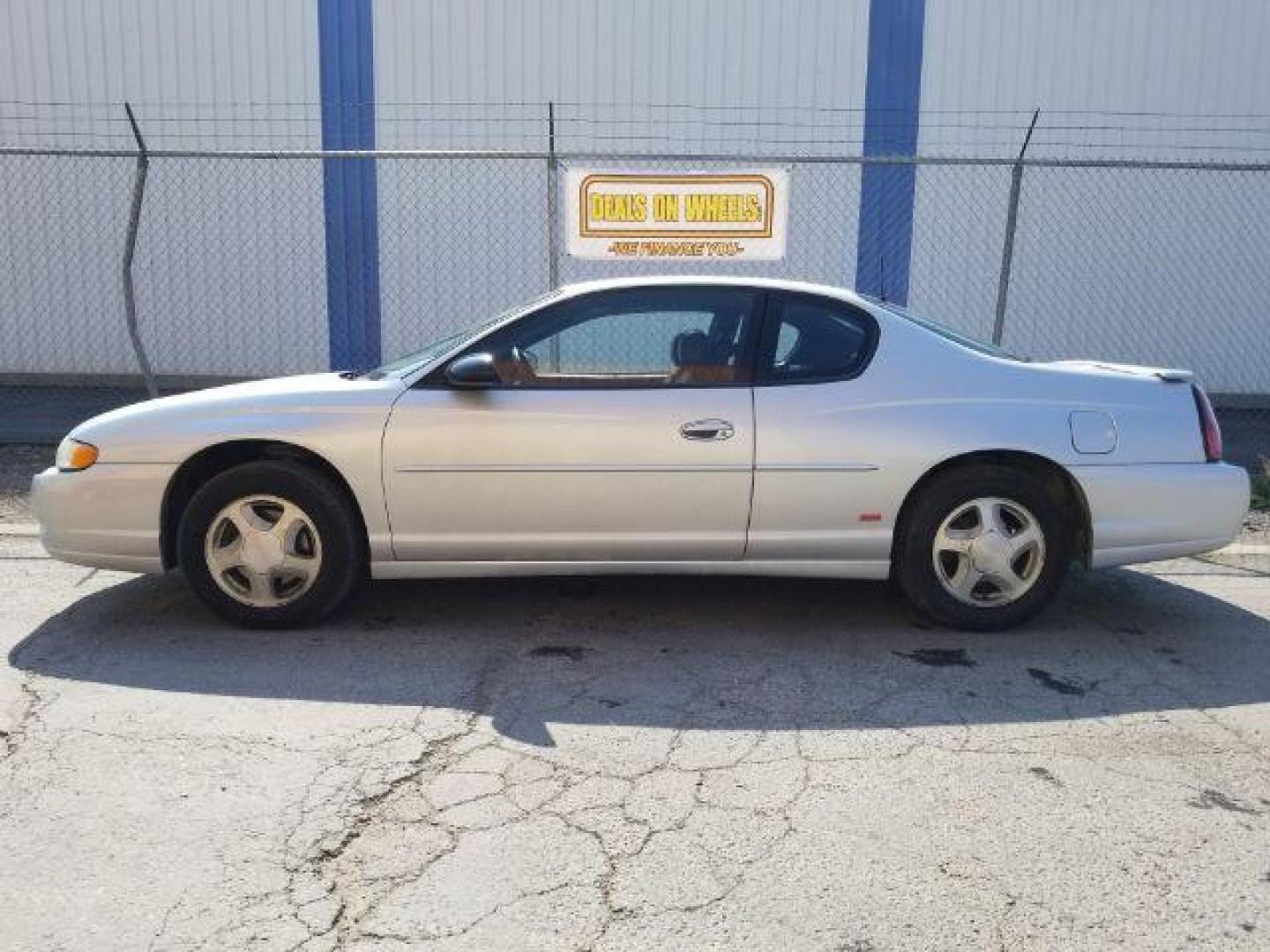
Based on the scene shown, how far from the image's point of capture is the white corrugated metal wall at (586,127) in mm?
11141

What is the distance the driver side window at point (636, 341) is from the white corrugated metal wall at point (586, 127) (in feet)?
21.3

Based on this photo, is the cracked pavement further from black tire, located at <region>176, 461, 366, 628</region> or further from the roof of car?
the roof of car

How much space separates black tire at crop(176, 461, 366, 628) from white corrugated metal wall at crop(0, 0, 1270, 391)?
6.86m

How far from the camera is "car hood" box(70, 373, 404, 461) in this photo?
4.82 metres

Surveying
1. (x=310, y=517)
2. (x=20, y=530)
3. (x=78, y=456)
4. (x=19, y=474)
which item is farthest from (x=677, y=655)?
(x=19, y=474)

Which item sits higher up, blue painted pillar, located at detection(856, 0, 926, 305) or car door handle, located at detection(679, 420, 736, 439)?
blue painted pillar, located at detection(856, 0, 926, 305)

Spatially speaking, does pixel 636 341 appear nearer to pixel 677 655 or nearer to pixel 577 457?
pixel 577 457

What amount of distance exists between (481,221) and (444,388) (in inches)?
A: 272

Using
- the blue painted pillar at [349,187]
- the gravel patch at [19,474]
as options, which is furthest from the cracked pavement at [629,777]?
the blue painted pillar at [349,187]

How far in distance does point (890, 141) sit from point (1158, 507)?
717cm

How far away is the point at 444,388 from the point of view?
4836 millimetres

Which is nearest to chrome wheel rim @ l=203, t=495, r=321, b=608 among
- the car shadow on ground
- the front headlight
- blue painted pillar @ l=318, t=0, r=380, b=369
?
the car shadow on ground

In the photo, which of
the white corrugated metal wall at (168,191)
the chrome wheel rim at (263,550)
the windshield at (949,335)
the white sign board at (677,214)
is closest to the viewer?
the chrome wheel rim at (263,550)

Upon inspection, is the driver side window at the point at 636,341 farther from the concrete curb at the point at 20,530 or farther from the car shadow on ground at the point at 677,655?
the concrete curb at the point at 20,530
